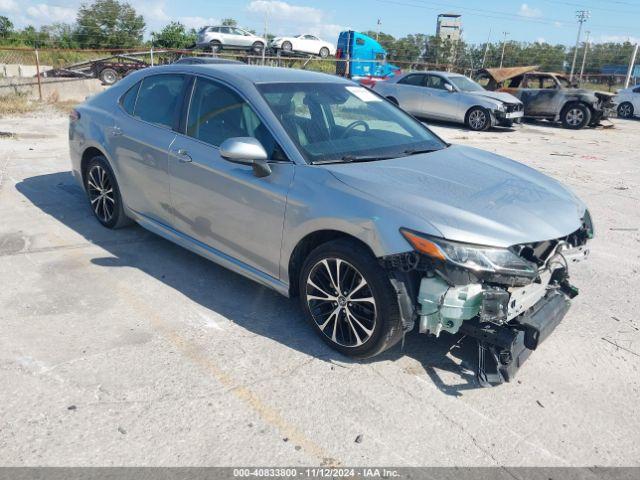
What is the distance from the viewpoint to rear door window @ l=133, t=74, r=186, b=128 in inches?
178

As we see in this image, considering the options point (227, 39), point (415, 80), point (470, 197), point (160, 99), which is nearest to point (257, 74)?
point (160, 99)

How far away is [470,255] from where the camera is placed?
295 centimetres

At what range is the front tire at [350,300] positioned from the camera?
3.16 metres

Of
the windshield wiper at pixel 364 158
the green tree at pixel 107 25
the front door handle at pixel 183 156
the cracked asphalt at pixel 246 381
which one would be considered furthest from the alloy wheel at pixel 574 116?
the green tree at pixel 107 25

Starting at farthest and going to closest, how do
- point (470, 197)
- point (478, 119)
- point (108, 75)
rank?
point (108, 75)
point (478, 119)
point (470, 197)

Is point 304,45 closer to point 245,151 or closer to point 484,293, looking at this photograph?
point 245,151

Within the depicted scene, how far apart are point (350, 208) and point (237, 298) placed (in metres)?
1.45

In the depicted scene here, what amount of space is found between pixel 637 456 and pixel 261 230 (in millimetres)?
2505

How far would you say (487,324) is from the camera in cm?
314

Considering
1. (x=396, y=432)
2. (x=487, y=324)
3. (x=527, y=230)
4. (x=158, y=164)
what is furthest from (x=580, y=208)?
(x=158, y=164)

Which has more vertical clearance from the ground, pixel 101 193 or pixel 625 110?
pixel 101 193

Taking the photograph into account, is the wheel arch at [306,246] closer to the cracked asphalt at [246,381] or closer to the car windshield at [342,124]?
the cracked asphalt at [246,381]

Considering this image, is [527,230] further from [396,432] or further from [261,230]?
[261,230]

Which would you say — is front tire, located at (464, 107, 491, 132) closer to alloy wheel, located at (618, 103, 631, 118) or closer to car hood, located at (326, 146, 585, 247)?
alloy wheel, located at (618, 103, 631, 118)
